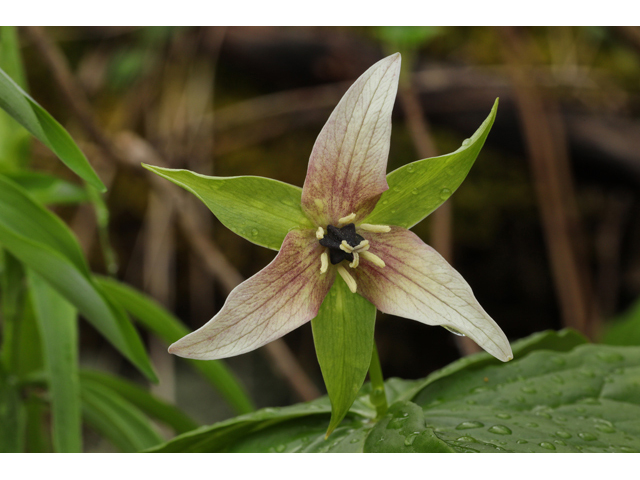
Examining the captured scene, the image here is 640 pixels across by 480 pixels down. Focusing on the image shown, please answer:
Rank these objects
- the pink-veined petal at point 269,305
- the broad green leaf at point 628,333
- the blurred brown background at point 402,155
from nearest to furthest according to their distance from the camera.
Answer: the pink-veined petal at point 269,305 → the broad green leaf at point 628,333 → the blurred brown background at point 402,155

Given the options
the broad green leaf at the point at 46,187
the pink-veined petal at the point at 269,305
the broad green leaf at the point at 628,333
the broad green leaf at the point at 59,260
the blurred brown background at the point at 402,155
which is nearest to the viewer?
the pink-veined petal at the point at 269,305

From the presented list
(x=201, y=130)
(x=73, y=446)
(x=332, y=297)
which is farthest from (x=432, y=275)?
(x=201, y=130)

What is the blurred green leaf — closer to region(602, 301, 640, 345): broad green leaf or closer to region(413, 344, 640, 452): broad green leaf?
region(602, 301, 640, 345): broad green leaf

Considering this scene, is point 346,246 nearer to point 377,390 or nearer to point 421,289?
point 421,289

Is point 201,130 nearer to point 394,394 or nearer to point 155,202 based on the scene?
point 155,202

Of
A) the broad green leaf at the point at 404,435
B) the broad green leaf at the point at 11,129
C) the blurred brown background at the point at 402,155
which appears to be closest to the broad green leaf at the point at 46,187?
the broad green leaf at the point at 11,129

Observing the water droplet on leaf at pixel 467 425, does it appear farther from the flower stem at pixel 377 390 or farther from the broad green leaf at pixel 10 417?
the broad green leaf at pixel 10 417

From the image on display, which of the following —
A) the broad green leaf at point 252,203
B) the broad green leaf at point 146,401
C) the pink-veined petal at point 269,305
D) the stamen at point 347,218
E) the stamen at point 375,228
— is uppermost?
the broad green leaf at point 252,203
